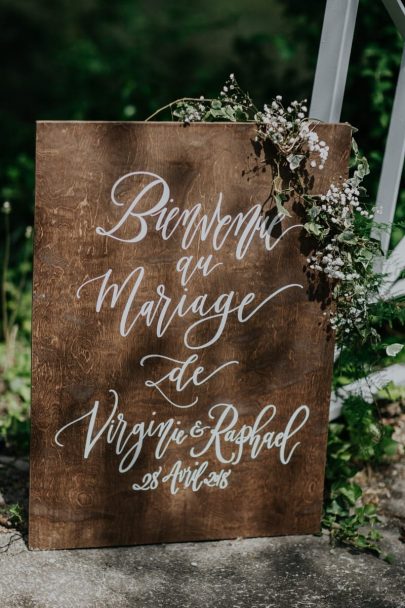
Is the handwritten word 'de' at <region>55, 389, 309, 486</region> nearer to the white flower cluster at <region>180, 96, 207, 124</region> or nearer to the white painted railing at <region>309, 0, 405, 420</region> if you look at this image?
the white painted railing at <region>309, 0, 405, 420</region>

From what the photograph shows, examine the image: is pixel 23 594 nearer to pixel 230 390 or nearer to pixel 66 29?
pixel 230 390

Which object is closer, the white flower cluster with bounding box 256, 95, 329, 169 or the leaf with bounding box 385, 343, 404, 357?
the white flower cluster with bounding box 256, 95, 329, 169

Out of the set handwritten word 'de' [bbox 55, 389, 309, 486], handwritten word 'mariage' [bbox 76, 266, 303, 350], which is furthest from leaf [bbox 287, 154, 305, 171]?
handwritten word 'de' [bbox 55, 389, 309, 486]

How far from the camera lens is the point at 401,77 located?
2.79m

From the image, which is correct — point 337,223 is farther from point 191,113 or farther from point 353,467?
point 353,467

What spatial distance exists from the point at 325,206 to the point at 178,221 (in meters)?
0.45

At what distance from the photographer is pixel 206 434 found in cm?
265

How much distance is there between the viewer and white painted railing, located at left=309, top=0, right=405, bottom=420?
8.61ft

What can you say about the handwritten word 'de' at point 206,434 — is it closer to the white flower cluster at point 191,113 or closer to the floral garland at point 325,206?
the floral garland at point 325,206

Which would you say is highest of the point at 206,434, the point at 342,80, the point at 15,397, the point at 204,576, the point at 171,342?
the point at 342,80

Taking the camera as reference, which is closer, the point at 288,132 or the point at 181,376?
the point at 288,132

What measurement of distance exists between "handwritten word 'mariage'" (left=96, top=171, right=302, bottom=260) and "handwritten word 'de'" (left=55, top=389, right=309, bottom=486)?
20.4 inches

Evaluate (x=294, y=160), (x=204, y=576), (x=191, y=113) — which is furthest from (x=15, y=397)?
(x=294, y=160)

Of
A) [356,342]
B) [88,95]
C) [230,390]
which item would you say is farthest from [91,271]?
[88,95]
